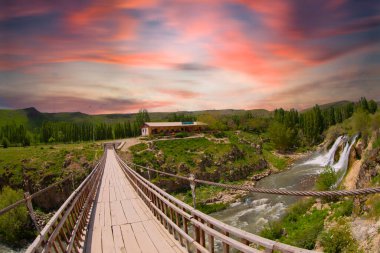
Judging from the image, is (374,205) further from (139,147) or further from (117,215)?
(139,147)

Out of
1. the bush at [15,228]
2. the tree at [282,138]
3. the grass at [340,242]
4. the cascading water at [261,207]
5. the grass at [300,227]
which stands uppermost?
the tree at [282,138]

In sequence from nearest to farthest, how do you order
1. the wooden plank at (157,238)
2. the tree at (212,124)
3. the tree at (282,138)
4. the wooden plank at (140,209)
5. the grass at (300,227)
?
the wooden plank at (157,238) < the wooden plank at (140,209) < the grass at (300,227) < the tree at (282,138) < the tree at (212,124)

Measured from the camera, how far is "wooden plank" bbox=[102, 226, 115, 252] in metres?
6.99

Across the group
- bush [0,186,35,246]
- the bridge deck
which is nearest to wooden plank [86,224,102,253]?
the bridge deck

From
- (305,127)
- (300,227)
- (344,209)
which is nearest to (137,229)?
(300,227)

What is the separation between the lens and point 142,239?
7.44m

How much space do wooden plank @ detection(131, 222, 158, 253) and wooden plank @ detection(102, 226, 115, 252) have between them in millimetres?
708

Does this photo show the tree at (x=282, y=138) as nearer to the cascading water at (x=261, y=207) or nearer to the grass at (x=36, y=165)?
the cascading water at (x=261, y=207)

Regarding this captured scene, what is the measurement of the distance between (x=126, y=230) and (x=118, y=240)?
2.64 ft

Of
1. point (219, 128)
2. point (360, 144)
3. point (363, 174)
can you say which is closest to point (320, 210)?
point (363, 174)

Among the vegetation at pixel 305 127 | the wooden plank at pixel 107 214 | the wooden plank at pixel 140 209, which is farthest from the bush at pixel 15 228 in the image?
the vegetation at pixel 305 127

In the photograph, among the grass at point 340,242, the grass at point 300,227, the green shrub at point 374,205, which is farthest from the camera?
the grass at point 300,227

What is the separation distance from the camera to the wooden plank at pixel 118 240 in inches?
271

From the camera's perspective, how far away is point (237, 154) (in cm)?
5719
